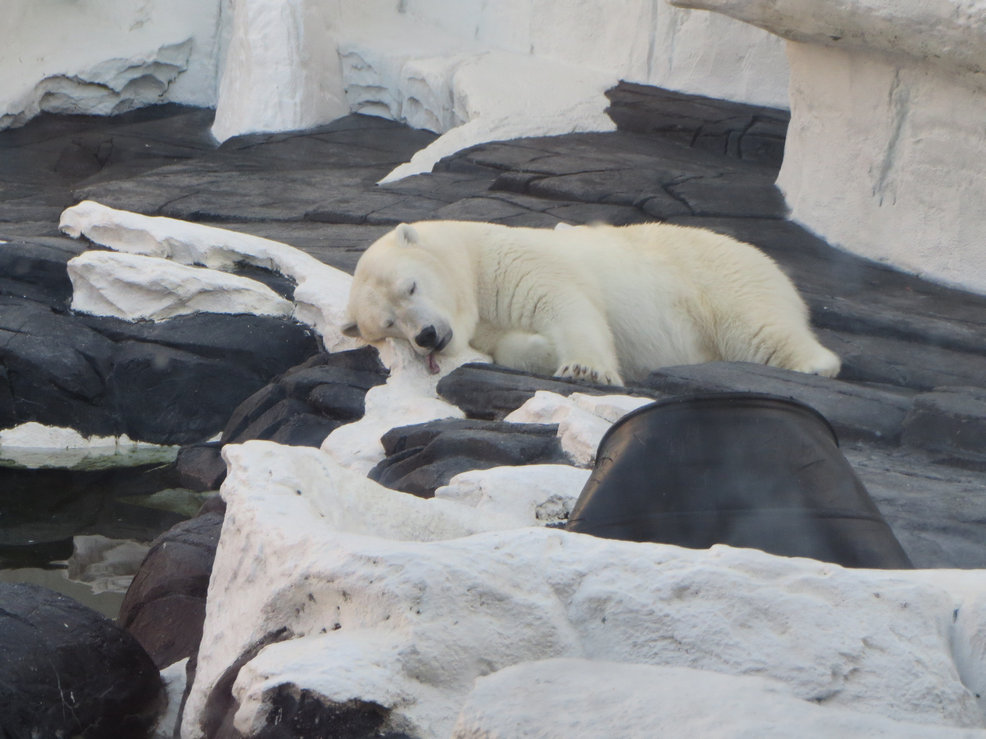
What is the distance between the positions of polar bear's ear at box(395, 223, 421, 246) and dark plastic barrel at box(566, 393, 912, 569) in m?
2.60

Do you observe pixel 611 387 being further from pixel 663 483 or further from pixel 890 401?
pixel 663 483

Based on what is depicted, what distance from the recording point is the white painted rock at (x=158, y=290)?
19.9 ft

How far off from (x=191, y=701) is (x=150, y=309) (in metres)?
4.34

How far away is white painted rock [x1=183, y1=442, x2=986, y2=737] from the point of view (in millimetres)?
1647

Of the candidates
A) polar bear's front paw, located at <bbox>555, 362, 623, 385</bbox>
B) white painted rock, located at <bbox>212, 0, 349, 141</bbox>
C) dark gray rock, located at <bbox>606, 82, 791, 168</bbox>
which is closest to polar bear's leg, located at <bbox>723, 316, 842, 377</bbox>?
polar bear's front paw, located at <bbox>555, 362, 623, 385</bbox>

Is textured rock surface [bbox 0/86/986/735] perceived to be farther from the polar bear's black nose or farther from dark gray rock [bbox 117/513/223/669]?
dark gray rock [bbox 117/513/223/669]

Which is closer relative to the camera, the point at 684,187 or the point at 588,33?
the point at 684,187

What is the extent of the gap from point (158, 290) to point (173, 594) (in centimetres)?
318

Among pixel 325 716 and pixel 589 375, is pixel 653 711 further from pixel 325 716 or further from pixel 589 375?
pixel 589 375

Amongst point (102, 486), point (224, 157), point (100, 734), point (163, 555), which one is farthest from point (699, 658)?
point (224, 157)

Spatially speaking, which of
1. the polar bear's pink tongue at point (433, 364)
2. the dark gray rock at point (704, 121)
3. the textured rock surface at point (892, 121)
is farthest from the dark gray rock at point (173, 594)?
the dark gray rock at point (704, 121)

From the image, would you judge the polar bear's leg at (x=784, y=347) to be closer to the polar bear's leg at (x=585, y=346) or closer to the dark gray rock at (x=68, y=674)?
the polar bear's leg at (x=585, y=346)

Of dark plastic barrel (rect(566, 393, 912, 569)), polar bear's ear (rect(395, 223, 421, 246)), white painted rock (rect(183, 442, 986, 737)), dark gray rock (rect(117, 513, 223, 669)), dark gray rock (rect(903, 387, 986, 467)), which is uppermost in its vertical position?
white painted rock (rect(183, 442, 986, 737))

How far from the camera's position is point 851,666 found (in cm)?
168
